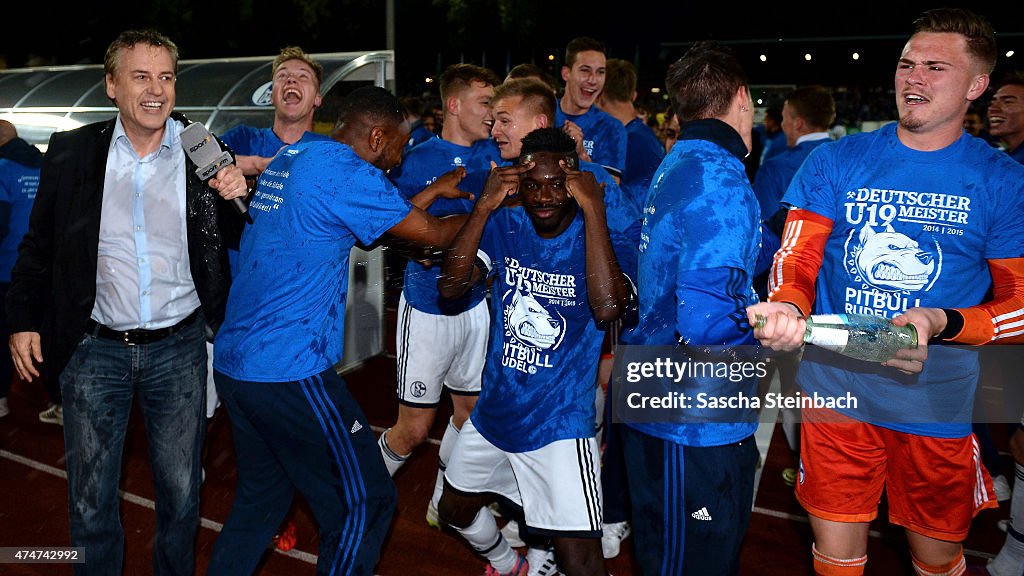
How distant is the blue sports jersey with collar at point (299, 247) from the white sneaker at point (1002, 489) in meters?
4.24

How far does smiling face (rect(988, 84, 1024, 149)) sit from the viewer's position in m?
5.33

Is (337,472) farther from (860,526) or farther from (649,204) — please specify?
(860,526)

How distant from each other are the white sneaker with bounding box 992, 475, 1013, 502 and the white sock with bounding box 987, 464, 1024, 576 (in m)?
1.17

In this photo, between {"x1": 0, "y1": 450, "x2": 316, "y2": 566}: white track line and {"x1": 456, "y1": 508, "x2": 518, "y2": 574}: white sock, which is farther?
{"x1": 0, "y1": 450, "x2": 316, "y2": 566}: white track line

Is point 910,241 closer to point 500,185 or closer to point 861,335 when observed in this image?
point 861,335

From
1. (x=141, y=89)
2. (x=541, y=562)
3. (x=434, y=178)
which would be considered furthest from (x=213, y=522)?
(x=141, y=89)

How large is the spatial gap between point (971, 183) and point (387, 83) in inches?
210

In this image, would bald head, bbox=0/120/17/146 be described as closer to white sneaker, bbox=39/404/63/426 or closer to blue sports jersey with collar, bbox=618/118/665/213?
white sneaker, bbox=39/404/63/426

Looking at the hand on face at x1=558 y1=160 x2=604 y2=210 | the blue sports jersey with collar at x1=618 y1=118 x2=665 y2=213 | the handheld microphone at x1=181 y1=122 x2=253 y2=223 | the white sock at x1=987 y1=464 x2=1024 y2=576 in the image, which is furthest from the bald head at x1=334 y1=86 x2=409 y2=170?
the blue sports jersey with collar at x1=618 y1=118 x2=665 y2=213

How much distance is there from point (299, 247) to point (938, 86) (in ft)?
7.45

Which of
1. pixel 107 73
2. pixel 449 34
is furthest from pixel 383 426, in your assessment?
pixel 449 34

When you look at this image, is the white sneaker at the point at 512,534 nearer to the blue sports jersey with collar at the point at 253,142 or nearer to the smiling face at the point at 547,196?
the smiling face at the point at 547,196

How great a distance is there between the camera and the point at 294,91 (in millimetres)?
4605

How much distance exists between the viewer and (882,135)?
289 centimetres
